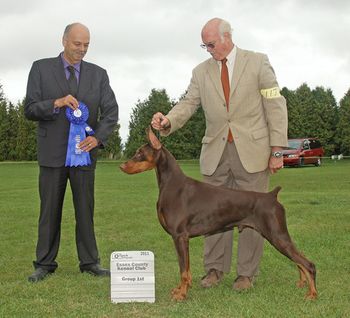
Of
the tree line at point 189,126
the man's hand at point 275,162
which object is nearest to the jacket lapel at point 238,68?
the man's hand at point 275,162

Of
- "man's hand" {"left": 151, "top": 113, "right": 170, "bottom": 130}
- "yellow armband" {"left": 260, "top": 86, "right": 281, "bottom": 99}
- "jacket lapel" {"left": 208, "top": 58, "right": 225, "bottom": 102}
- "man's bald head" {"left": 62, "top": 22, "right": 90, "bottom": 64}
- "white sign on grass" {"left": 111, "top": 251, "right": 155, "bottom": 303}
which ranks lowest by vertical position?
"white sign on grass" {"left": 111, "top": 251, "right": 155, "bottom": 303}

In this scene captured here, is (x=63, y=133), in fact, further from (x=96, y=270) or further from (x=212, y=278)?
(x=212, y=278)

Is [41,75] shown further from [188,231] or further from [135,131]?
[135,131]

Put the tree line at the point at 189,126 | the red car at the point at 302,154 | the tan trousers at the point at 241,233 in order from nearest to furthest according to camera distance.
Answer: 1. the tan trousers at the point at 241,233
2. the red car at the point at 302,154
3. the tree line at the point at 189,126

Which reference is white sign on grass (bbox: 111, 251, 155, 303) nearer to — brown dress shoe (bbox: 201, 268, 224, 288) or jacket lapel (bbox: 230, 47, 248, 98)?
brown dress shoe (bbox: 201, 268, 224, 288)

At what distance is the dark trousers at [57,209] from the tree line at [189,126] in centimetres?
4528

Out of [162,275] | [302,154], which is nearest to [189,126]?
[302,154]

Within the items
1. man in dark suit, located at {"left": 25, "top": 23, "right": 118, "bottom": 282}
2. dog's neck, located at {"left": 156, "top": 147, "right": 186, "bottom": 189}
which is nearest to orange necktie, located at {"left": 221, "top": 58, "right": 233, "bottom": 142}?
dog's neck, located at {"left": 156, "top": 147, "right": 186, "bottom": 189}

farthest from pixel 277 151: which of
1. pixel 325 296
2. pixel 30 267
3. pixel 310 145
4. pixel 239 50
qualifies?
pixel 310 145

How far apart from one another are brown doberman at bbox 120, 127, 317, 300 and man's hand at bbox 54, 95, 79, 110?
3.32 ft

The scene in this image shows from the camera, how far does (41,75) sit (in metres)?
5.42

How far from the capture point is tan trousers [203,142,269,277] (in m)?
5.13

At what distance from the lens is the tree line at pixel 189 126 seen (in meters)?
52.6

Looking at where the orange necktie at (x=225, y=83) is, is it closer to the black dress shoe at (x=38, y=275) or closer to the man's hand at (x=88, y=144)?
the man's hand at (x=88, y=144)
